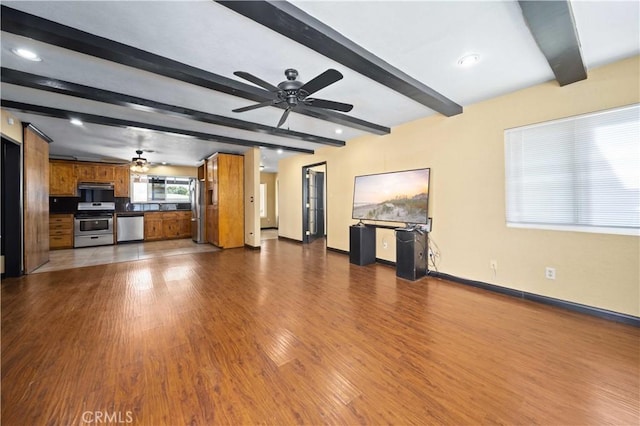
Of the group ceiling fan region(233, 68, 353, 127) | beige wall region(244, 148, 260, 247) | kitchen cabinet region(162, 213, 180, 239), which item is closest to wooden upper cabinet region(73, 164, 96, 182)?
kitchen cabinet region(162, 213, 180, 239)

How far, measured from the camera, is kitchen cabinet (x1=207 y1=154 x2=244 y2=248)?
6.57 meters

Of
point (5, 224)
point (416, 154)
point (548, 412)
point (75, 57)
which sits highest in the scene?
point (75, 57)

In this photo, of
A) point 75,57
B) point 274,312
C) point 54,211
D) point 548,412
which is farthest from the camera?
point 54,211

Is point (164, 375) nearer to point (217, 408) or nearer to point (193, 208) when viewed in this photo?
point (217, 408)

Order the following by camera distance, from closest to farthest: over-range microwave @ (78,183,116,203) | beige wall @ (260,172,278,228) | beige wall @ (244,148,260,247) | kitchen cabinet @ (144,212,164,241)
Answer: beige wall @ (244,148,260,247), over-range microwave @ (78,183,116,203), kitchen cabinet @ (144,212,164,241), beige wall @ (260,172,278,228)

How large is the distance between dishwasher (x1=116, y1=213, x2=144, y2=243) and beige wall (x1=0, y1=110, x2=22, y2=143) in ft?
12.5

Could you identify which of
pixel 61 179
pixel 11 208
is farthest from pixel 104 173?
pixel 11 208

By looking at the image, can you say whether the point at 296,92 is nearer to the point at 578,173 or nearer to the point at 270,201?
the point at 578,173

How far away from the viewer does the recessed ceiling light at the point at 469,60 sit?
2461 mm

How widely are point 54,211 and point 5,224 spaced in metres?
3.45

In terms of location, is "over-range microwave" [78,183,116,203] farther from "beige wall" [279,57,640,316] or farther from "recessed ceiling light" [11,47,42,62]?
"beige wall" [279,57,640,316]

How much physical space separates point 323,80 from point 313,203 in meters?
5.61

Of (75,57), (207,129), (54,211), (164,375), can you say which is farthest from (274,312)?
(54,211)

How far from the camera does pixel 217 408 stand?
152cm
